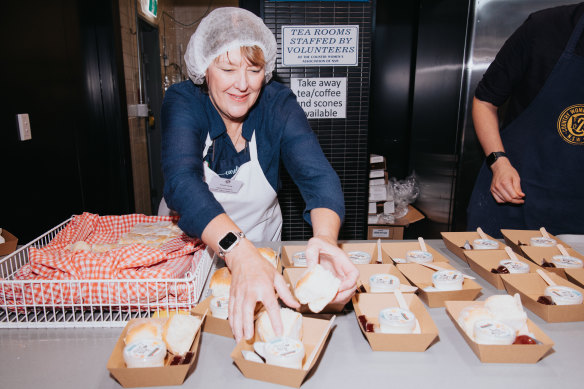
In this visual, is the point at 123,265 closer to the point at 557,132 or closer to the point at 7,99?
the point at 7,99

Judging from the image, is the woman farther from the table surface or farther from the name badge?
the table surface

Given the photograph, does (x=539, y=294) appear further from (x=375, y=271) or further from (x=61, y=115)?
(x=61, y=115)

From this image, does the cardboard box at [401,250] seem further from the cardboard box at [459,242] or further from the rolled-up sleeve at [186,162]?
the rolled-up sleeve at [186,162]

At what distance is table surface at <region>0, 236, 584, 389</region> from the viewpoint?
2.83 feet

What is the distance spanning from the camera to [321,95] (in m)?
2.61

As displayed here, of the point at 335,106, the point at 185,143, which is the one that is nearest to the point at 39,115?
the point at 185,143

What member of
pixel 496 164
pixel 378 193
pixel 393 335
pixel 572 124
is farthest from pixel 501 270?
pixel 378 193

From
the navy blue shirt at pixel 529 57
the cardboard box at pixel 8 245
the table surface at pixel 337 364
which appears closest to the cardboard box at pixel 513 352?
the table surface at pixel 337 364

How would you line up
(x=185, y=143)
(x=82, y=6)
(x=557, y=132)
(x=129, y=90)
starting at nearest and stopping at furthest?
(x=185, y=143) < (x=557, y=132) < (x=82, y=6) < (x=129, y=90)

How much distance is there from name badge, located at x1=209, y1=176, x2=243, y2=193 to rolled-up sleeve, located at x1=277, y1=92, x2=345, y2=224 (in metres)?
0.24

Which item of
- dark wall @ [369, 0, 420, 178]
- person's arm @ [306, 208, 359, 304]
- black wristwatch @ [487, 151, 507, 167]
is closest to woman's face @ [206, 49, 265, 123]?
person's arm @ [306, 208, 359, 304]

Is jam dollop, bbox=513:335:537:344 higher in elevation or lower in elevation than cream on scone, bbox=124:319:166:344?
lower

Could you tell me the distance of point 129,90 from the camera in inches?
159

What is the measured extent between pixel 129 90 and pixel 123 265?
338 cm
